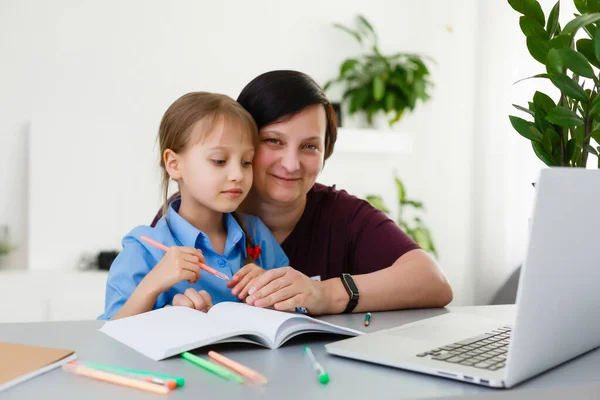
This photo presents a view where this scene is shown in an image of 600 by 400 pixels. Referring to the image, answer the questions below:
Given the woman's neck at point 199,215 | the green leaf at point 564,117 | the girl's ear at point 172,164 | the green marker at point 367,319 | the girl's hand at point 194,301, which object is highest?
the green leaf at point 564,117

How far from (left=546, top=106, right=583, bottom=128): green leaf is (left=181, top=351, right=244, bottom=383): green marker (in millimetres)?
686

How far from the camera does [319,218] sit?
186 cm

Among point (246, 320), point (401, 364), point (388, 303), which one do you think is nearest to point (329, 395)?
point (401, 364)

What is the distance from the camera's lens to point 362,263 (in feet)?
5.75

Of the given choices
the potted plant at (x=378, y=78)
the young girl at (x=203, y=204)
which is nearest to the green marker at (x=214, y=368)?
the young girl at (x=203, y=204)

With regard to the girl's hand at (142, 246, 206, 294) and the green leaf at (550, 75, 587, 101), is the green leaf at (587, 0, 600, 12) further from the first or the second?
the girl's hand at (142, 246, 206, 294)

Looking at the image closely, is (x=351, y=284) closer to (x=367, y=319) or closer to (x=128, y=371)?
(x=367, y=319)

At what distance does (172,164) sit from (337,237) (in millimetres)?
496

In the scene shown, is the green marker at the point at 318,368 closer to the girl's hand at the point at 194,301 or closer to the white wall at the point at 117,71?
the girl's hand at the point at 194,301

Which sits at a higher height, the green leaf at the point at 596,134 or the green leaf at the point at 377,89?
the green leaf at the point at 377,89

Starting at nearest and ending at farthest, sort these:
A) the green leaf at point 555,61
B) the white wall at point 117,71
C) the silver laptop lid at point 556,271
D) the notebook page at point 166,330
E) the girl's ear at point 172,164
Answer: the silver laptop lid at point 556,271, the notebook page at point 166,330, the green leaf at point 555,61, the girl's ear at point 172,164, the white wall at point 117,71

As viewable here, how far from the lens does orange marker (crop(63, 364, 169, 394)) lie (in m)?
0.75

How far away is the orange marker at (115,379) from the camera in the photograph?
751mm

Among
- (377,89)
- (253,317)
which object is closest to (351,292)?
(253,317)
